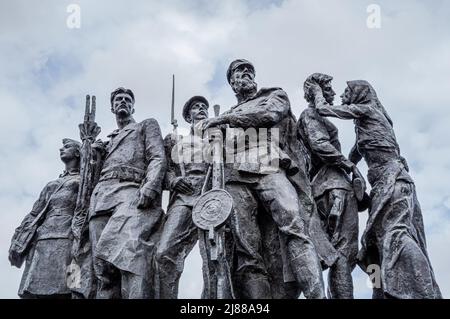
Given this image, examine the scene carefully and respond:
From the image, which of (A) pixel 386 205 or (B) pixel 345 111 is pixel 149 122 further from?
(A) pixel 386 205

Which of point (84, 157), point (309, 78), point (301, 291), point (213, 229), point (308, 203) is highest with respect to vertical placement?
point (309, 78)

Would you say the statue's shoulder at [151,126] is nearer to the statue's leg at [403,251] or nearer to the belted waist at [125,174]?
the belted waist at [125,174]

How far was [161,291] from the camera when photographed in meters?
10.2

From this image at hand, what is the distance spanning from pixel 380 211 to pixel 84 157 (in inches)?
182

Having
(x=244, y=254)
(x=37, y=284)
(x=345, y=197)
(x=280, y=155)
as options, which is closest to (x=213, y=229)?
(x=244, y=254)

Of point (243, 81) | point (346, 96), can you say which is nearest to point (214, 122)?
point (243, 81)

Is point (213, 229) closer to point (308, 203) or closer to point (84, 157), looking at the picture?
point (308, 203)

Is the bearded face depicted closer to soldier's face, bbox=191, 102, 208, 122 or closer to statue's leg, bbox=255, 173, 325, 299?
soldier's face, bbox=191, 102, 208, 122

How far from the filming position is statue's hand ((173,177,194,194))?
35.8 feet

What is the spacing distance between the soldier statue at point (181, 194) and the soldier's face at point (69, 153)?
5.66 feet

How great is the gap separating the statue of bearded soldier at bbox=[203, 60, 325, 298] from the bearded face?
2 centimetres

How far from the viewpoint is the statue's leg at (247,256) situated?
10.1 metres

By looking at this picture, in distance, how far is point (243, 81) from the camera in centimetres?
1155

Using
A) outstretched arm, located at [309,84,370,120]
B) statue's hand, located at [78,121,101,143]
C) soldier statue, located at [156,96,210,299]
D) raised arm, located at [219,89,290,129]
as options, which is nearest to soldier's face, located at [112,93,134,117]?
statue's hand, located at [78,121,101,143]
